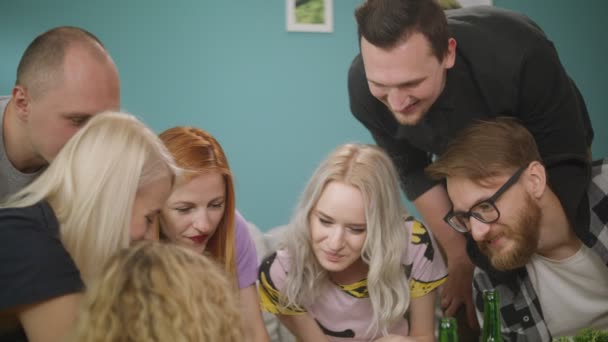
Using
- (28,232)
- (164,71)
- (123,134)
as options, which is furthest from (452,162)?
(164,71)

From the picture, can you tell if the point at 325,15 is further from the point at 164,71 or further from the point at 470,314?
the point at 470,314

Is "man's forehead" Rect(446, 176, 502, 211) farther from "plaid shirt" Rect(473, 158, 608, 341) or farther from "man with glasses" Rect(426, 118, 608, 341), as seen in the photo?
"plaid shirt" Rect(473, 158, 608, 341)

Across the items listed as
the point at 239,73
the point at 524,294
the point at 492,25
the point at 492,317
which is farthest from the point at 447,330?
the point at 239,73

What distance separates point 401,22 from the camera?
171cm

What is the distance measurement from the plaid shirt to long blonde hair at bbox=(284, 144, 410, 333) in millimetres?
284

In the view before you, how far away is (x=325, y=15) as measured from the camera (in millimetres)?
2828

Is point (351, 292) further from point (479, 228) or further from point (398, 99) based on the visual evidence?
point (398, 99)

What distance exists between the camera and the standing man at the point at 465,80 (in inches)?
68.2

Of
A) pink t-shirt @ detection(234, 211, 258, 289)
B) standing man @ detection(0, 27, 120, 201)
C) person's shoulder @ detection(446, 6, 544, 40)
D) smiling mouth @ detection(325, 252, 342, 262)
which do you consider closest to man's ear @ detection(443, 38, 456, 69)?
person's shoulder @ detection(446, 6, 544, 40)

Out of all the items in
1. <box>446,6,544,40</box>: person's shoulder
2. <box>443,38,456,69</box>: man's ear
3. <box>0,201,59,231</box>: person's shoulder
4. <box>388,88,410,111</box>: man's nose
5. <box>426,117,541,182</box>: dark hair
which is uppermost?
<box>446,6,544,40</box>: person's shoulder

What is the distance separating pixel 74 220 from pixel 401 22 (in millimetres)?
901

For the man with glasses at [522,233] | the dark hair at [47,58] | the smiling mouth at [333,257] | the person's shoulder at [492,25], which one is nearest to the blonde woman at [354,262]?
the smiling mouth at [333,257]

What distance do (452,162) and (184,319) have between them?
1066 mm

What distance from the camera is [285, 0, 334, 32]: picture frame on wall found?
2.76m
